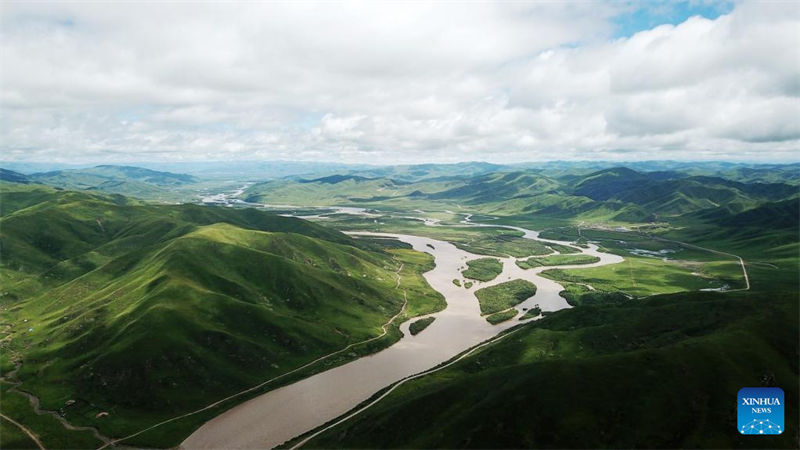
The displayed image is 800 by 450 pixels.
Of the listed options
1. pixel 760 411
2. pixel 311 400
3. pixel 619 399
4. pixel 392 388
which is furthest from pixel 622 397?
pixel 311 400

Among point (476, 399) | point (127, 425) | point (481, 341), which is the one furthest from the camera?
point (481, 341)

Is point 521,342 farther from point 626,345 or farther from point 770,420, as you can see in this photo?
point 770,420

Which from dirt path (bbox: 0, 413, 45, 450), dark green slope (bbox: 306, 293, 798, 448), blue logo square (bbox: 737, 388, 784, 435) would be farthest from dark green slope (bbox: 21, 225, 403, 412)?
blue logo square (bbox: 737, 388, 784, 435)

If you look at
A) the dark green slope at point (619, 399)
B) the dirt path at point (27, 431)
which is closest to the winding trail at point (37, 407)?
the dirt path at point (27, 431)

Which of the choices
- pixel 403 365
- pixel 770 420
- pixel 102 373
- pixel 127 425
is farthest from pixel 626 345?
pixel 102 373

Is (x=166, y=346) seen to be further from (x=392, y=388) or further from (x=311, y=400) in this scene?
(x=392, y=388)

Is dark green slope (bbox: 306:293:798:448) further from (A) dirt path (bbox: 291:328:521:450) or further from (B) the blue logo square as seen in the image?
(A) dirt path (bbox: 291:328:521:450)
